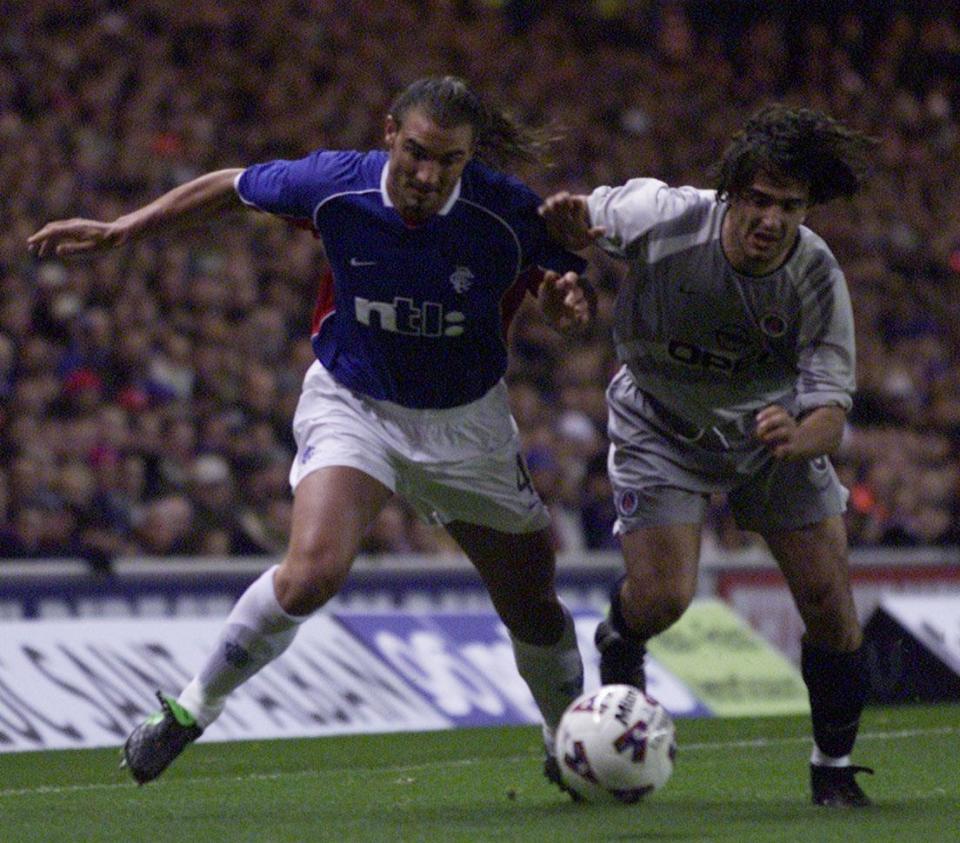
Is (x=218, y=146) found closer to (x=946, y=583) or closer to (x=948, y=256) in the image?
(x=946, y=583)

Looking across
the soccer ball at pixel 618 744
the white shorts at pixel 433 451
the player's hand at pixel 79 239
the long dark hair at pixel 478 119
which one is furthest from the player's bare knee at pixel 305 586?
the long dark hair at pixel 478 119

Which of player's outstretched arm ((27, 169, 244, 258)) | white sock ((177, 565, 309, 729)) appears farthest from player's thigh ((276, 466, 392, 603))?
player's outstretched arm ((27, 169, 244, 258))

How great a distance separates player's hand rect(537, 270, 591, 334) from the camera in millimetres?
6328

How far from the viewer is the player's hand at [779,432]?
19.8 feet

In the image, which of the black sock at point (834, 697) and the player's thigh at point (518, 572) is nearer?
the black sock at point (834, 697)

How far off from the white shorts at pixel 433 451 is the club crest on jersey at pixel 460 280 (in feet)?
1.27

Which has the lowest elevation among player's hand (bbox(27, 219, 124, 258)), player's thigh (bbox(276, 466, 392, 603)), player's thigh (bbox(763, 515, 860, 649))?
player's thigh (bbox(763, 515, 860, 649))

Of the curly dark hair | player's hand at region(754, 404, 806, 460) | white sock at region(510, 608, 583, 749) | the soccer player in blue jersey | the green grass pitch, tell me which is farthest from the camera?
white sock at region(510, 608, 583, 749)

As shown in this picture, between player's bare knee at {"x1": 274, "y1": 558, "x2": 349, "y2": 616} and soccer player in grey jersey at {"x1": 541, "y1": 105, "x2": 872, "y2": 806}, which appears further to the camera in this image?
soccer player in grey jersey at {"x1": 541, "y1": 105, "x2": 872, "y2": 806}

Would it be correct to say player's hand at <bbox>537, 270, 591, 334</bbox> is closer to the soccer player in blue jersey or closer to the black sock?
the soccer player in blue jersey

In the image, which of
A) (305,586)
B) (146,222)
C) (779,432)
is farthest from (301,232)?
(779,432)

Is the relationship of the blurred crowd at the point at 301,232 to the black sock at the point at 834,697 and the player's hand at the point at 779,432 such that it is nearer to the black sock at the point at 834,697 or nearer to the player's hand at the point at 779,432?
the black sock at the point at 834,697

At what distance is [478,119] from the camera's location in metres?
6.50

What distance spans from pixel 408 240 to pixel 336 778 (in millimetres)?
2382
